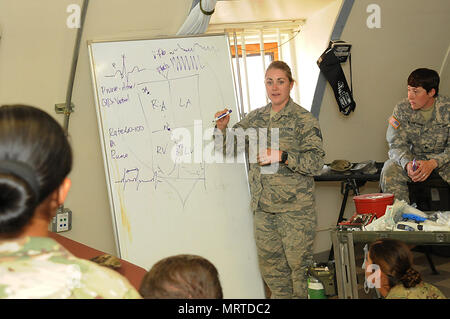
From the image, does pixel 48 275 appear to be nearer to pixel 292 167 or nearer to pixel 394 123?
pixel 292 167

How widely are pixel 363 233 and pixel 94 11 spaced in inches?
82.0

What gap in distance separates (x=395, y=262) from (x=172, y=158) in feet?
4.86

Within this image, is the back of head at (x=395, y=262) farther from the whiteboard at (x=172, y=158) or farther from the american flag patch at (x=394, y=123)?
the american flag patch at (x=394, y=123)

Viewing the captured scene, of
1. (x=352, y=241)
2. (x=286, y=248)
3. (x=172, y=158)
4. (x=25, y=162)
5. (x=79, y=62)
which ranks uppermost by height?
(x=79, y=62)

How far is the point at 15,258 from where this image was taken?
866 millimetres

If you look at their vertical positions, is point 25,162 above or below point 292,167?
above

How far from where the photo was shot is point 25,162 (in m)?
0.83

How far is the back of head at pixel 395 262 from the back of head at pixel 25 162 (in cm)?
135

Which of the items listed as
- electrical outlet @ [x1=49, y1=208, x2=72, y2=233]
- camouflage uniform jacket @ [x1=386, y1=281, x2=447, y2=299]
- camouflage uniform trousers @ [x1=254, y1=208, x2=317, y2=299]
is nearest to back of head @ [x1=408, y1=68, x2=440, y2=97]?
camouflage uniform trousers @ [x1=254, y1=208, x2=317, y2=299]

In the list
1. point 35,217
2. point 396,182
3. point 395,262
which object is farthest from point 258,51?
point 35,217

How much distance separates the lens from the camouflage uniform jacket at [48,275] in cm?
84

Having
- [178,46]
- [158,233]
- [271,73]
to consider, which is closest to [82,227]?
[158,233]
